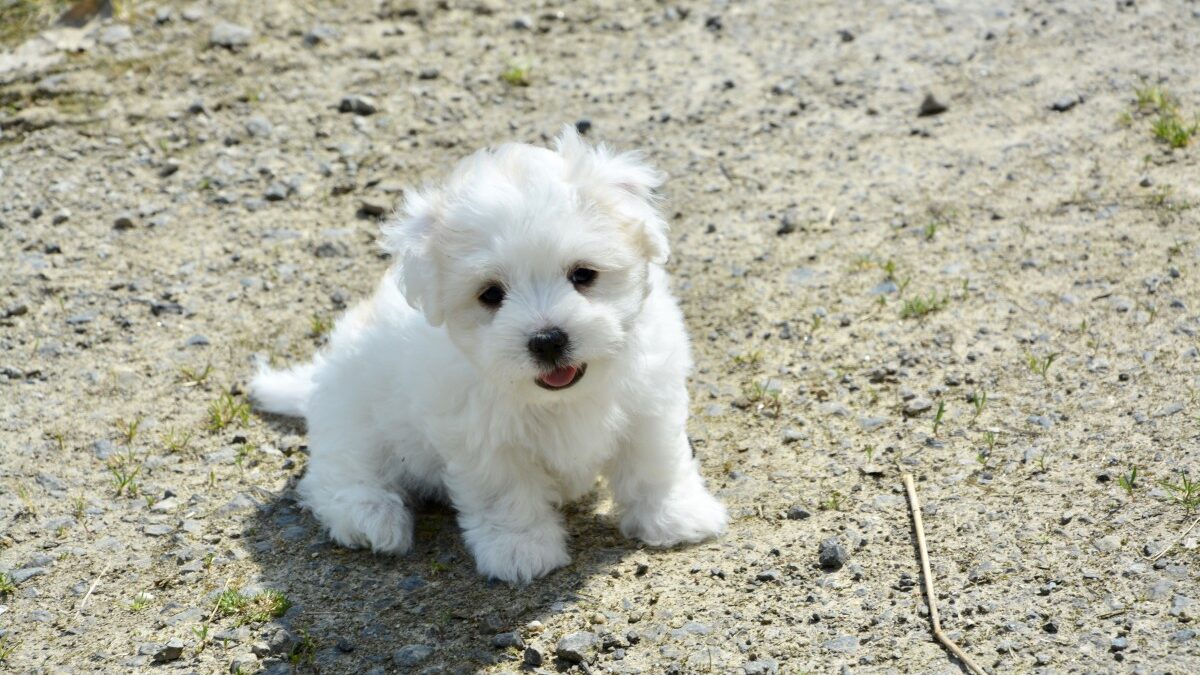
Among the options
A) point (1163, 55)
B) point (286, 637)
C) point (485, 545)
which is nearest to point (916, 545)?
point (485, 545)

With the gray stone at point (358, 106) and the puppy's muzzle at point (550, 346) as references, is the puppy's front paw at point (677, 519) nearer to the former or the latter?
the puppy's muzzle at point (550, 346)

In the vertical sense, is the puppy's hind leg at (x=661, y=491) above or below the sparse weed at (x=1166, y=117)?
below

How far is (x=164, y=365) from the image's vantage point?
627 cm

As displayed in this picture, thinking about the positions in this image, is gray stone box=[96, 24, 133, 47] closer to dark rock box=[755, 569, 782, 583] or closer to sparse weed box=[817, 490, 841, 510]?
sparse weed box=[817, 490, 841, 510]

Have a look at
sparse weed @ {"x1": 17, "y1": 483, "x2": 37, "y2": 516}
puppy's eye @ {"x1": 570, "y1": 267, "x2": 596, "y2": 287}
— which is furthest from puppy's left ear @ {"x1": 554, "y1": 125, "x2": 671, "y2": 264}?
sparse weed @ {"x1": 17, "y1": 483, "x2": 37, "y2": 516}

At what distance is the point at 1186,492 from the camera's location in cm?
445

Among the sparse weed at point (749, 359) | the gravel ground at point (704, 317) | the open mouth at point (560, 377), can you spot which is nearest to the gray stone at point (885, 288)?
the gravel ground at point (704, 317)

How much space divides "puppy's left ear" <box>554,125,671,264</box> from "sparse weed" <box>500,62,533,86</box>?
148 inches

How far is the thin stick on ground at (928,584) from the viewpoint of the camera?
3.94 m

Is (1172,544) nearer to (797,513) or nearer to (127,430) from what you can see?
(797,513)

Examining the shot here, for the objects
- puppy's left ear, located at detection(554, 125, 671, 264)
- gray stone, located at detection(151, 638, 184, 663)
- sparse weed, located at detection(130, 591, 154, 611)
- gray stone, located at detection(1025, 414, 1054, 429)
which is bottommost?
sparse weed, located at detection(130, 591, 154, 611)

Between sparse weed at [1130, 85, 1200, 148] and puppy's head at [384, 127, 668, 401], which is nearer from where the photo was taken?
puppy's head at [384, 127, 668, 401]

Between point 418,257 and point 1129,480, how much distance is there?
2707mm

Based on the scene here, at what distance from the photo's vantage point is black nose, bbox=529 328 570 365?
4078 millimetres
